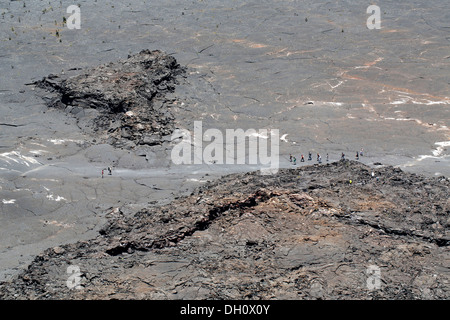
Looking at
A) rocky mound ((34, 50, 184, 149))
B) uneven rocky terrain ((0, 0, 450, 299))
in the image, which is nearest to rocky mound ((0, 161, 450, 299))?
uneven rocky terrain ((0, 0, 450, 299))

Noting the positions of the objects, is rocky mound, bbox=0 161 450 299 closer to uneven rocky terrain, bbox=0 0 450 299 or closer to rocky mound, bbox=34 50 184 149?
uneven rocky terrain, bbox=0 0 450 299

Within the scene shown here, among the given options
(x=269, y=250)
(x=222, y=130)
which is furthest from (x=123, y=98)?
(x=269, y=250)

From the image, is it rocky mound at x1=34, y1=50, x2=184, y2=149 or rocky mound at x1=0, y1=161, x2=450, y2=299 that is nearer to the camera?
rocky mound at x1=0, y1=161, x2=450, y2=299

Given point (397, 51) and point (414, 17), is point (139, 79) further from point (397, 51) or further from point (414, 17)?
point (414, 17)

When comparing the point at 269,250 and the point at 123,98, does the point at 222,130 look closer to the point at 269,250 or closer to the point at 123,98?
the point at 123,98

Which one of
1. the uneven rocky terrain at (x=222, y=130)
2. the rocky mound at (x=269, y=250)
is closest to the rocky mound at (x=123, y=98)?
the uneven rocky terrain at (x=222, y=130)

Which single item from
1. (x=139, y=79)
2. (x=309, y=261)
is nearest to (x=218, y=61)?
(x=139, y=79)

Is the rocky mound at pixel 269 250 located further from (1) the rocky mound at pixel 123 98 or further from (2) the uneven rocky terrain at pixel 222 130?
(1) the rocky mound at pixel 123 98
